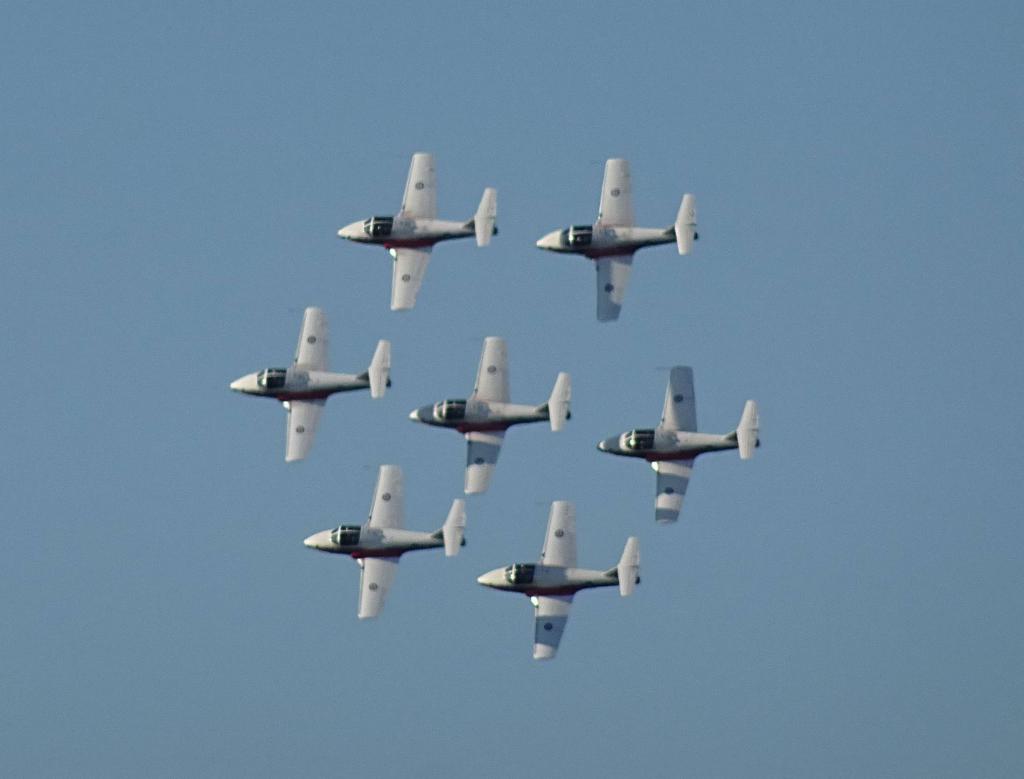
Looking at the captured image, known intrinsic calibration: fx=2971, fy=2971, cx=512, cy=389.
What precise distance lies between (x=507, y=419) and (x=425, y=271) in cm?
984

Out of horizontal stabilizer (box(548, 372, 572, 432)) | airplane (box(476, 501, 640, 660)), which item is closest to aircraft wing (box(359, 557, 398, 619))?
airplane (box(476, 501, 640, 660))

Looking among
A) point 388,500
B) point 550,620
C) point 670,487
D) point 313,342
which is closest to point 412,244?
point 313,342

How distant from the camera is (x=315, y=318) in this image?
166125 mm

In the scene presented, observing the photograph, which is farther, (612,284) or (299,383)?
(299,383)

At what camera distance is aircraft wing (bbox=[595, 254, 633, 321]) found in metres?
162

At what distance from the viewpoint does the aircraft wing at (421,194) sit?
16588 cm

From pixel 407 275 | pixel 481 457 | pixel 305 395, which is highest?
pixel 407 275

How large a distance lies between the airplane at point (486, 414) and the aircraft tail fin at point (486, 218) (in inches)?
237

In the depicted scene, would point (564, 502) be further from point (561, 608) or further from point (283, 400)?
point (283, 400)

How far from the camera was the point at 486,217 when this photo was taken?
162 meters

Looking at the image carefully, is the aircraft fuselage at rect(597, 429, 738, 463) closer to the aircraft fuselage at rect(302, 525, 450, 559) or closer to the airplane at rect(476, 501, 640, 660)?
the airplane at rect(476, 501, 640, 660)

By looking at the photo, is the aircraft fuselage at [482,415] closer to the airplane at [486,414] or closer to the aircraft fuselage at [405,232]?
the airplane at [486,414]

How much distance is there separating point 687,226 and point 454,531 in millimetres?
20764

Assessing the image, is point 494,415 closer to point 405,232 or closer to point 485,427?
point 485,427
